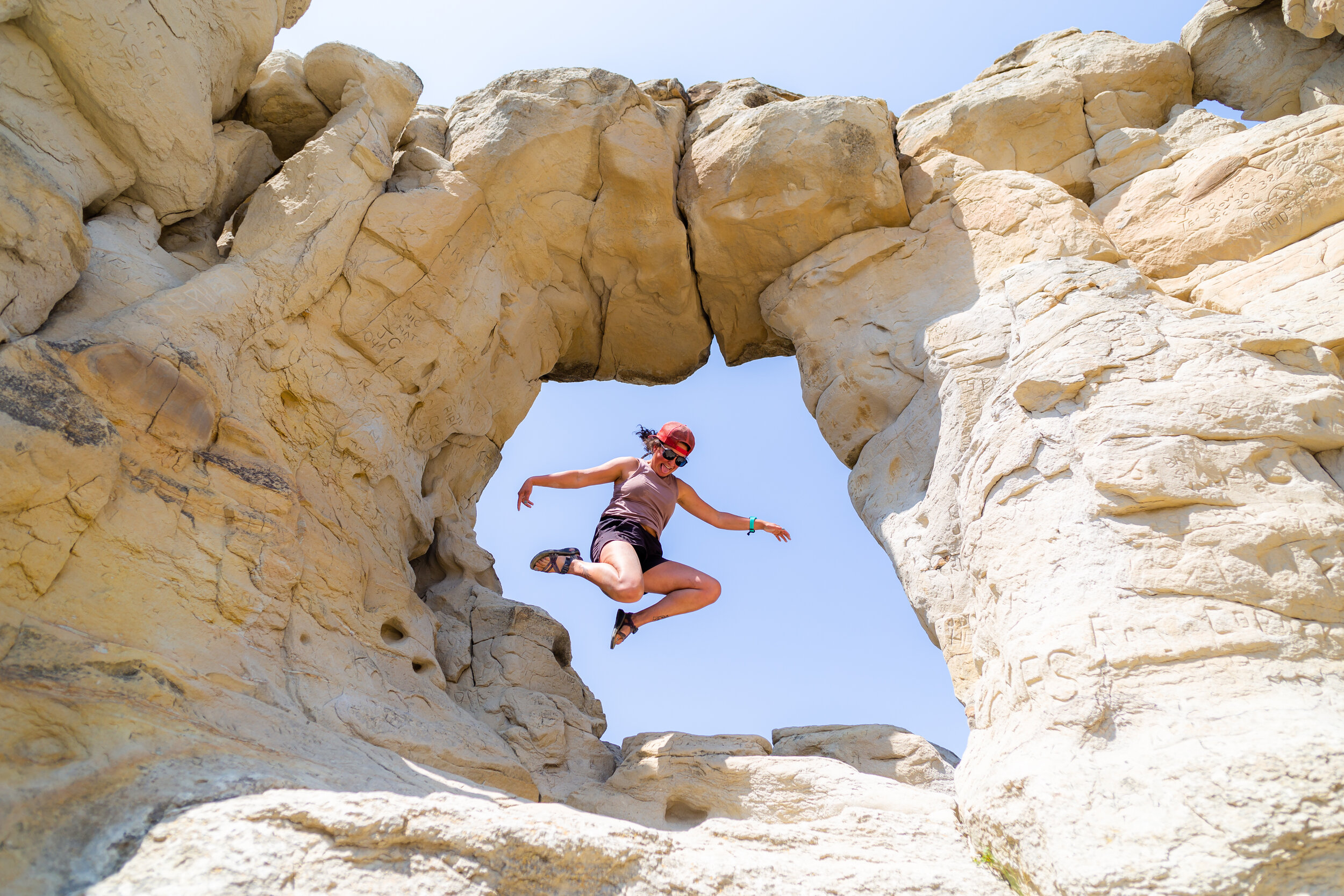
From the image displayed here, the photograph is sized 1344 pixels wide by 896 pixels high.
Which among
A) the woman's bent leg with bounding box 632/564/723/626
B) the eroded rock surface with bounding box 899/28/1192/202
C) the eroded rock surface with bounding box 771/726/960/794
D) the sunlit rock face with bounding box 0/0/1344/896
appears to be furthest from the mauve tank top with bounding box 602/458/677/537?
the eroded rock surface with bounding box 899/28/1192/202

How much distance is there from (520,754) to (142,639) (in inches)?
95.8

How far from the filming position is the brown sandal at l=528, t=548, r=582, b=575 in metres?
5.67

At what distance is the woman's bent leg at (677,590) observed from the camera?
581 centimetres

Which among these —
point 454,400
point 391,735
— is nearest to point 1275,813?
point 391,735

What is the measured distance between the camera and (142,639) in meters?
3.79

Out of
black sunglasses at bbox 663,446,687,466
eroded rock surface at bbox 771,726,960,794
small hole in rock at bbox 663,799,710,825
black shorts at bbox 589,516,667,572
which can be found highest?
black sunglasses at bbox 663,446,687,466

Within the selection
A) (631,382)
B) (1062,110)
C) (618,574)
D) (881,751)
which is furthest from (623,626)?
(1062,110)

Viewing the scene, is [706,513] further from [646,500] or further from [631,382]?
[631,382]

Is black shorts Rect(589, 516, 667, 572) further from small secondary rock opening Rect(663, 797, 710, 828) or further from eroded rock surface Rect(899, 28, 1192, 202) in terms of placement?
eroded rock surface Rect(899, 28, 1192, 202)

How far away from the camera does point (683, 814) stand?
5312 mm

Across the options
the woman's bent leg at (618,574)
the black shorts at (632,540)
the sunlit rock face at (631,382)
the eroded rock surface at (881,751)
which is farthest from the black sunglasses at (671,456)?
the eroded rock surface at (881,751)

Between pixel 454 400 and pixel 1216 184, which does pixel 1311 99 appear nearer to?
pixel 1216 184

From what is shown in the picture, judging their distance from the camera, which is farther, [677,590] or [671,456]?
[671,456]

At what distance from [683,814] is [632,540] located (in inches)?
66.6
